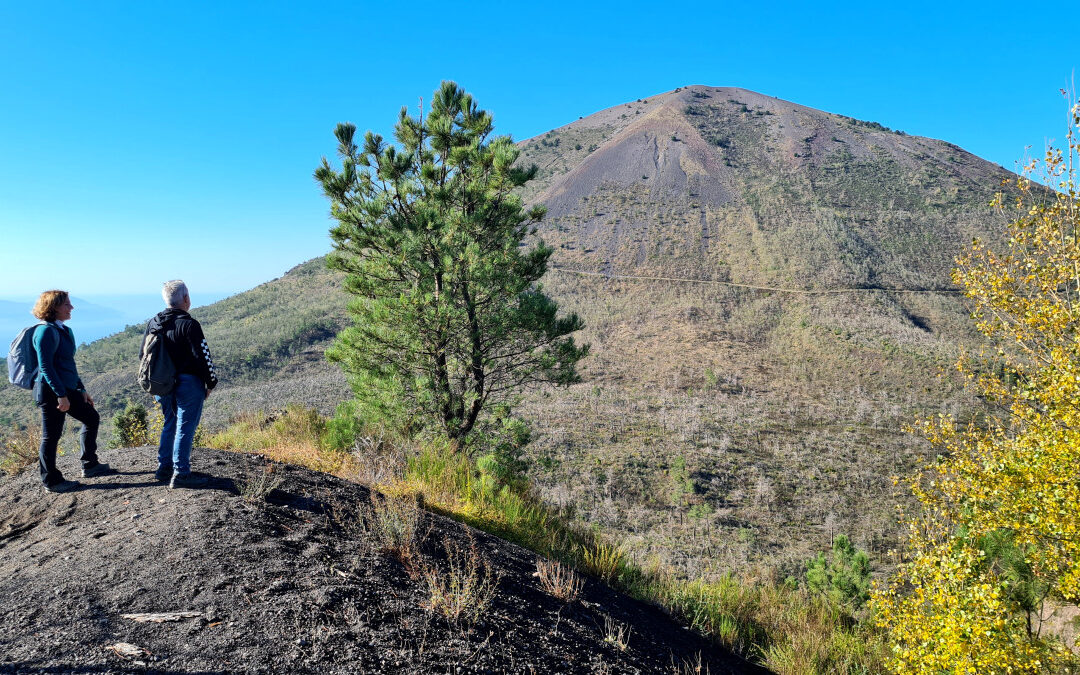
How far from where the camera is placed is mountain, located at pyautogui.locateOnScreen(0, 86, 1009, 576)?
16438 millimetres

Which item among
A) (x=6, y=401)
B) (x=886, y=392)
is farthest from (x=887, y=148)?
(x=6, y=401)

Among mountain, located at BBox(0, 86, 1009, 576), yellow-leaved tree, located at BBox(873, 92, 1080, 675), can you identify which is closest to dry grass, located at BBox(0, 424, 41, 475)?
mountain, located at BBox(0, 86, 1009, 576)

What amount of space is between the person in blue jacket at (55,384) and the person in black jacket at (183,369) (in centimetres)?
75

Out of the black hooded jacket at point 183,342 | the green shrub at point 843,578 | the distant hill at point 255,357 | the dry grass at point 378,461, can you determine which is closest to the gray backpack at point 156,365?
the black hooded jacket at point 183,342

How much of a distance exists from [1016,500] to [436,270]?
8720mm

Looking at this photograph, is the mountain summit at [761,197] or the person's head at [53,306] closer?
the person's head at [53,306]

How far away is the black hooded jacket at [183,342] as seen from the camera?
4.17 m

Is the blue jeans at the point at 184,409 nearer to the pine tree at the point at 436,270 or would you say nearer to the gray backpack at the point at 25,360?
the gray backpack at the point at 25,360

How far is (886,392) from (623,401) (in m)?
15.6

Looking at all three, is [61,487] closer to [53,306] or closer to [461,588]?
[53,306]

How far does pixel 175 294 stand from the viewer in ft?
13.8

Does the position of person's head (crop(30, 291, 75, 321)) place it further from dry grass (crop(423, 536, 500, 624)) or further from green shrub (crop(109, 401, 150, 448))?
dry grass (crop(423, 536, 500, 624))

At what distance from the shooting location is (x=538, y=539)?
18.8 ft

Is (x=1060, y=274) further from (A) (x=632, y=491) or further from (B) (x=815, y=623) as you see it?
(A) (x=632, y=491)
